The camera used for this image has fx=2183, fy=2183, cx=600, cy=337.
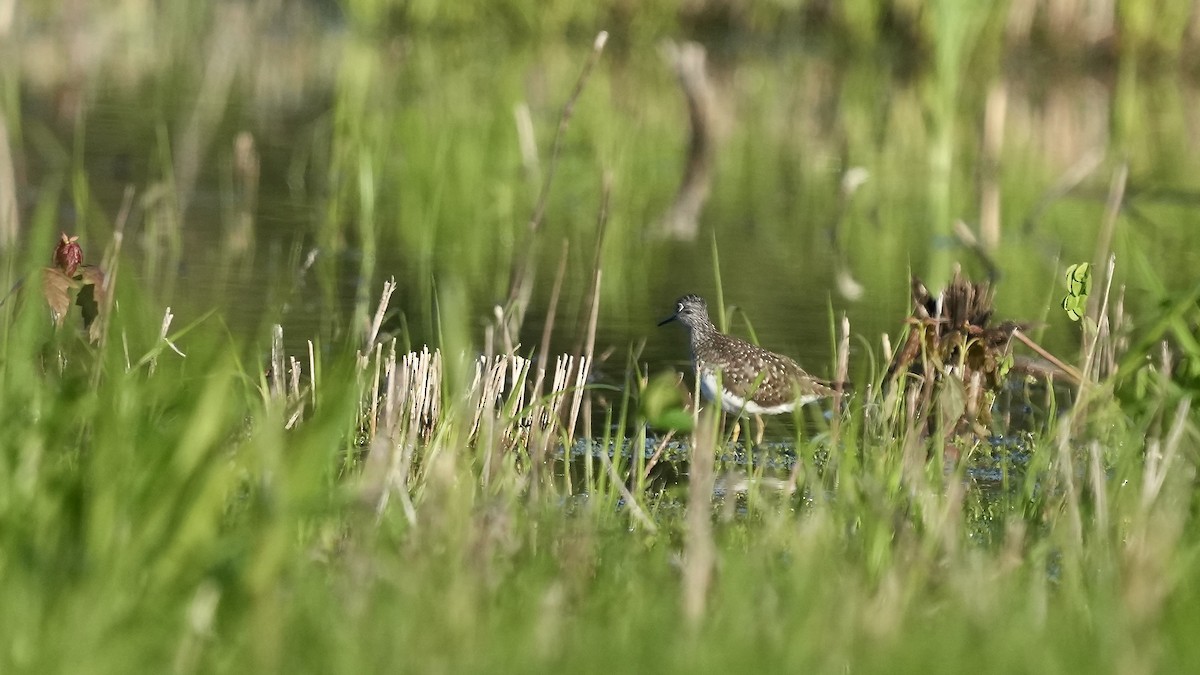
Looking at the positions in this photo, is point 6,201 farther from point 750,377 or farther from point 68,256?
point 750,377

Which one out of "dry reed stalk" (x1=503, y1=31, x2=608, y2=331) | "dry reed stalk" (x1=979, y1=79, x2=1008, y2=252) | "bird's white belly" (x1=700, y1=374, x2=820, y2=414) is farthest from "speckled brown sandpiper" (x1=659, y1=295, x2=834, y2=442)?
"dry reed stalk" (x1=979, y1=79, x2=1008, y2=252)

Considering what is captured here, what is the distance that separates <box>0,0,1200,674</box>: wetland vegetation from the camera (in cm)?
296

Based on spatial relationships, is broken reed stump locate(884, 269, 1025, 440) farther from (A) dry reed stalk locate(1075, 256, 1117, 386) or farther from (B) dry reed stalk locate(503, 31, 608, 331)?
(B) dry reed stalk locate(503, 31, 608, 331)

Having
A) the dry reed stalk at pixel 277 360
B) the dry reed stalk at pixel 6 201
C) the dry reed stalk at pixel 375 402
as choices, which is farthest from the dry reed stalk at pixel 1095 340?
the dry reed stalk at pixel 6 201

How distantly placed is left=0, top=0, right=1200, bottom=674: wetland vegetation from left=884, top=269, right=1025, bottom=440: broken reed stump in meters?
0.01

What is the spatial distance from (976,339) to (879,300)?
2392 millimetres

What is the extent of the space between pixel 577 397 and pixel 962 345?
3.13 ft

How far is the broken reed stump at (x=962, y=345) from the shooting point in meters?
5.16

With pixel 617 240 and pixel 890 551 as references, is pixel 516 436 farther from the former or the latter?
pixel 617 240

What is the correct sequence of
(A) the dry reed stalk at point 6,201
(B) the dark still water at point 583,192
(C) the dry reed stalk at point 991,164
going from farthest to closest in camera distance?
(C) the dry reed stalk at point 991,164 → (B) the dark still water at point 583,192 → (A) the dry reed stalk at point 6,201

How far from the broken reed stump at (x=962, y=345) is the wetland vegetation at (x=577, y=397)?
1cm

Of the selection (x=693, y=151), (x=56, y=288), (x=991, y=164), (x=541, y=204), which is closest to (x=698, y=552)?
(x=56, y=288)

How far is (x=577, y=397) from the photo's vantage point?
16.1 feet

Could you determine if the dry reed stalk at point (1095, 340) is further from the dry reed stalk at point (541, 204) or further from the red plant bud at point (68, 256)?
the red plant bud at point (68, 256)
